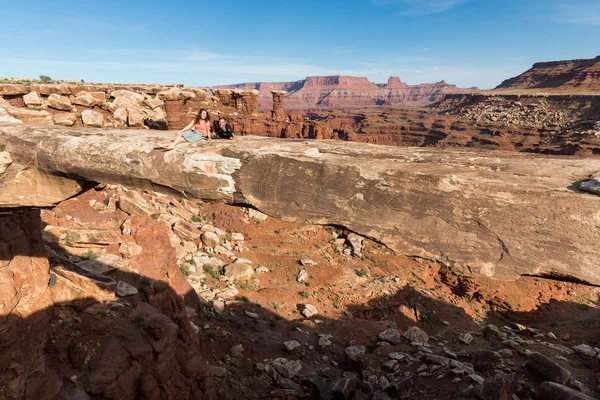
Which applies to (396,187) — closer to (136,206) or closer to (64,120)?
(64,120)

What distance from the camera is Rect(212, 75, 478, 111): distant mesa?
162m

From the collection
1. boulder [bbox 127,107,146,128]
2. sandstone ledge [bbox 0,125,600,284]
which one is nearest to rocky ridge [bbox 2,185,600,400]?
boulder [bbox 127,107,146,128]

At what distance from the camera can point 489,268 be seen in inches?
75.9

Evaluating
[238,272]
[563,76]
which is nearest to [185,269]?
[238,272]

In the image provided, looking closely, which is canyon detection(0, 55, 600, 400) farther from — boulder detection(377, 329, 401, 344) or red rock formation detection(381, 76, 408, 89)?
red rock formation detection(381, 76, 408, 89)

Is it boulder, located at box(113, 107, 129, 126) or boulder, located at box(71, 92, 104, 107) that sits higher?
boulder, located at box(71, 92, 104, 107)

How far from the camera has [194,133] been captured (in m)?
3.23

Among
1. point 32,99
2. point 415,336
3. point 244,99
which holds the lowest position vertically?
point 415,336

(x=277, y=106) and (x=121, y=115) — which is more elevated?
(x=277, y=106)

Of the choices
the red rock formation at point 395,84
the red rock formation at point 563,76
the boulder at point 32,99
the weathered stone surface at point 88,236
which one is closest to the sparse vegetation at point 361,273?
the weathered stone surface at point 88,236

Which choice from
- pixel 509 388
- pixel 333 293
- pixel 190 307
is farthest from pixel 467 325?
pixel 190 307

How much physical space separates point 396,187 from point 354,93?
174312mm

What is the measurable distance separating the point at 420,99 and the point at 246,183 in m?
189

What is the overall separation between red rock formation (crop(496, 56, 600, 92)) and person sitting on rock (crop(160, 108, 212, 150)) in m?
92.4
